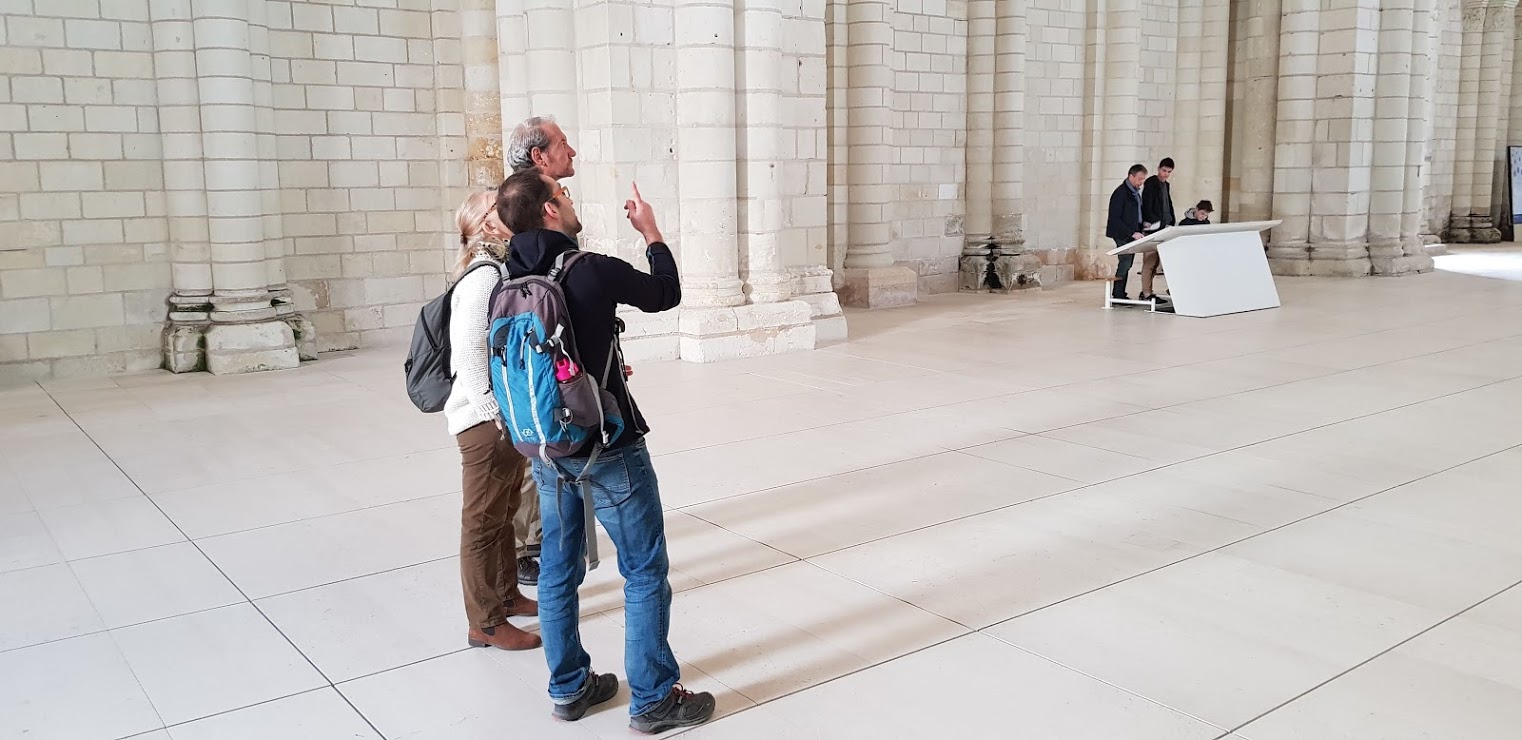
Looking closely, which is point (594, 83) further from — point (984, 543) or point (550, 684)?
point (550, 684)

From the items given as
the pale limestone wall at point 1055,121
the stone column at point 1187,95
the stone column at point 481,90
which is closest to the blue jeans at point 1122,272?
the pale limestone wall at point 1055,121

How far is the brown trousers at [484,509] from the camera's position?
3492 millimetres

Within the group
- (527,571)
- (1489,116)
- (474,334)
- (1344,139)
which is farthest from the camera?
(1489,116)

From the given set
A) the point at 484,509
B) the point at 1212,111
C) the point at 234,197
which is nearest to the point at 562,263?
the point at 484,509

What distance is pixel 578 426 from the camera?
283 centimetres

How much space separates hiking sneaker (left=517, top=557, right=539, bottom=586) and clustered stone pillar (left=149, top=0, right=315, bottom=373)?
5484 mm

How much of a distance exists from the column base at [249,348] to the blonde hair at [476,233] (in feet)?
20.4

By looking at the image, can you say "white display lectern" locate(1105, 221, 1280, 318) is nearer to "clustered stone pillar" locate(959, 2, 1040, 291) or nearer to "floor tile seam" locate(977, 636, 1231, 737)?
"clustered stone pillar" locate(959, 2, 1040, 291)

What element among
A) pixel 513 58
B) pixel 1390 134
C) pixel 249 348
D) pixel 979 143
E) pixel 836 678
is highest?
pixel 513 58

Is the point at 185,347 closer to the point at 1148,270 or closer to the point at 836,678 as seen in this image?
the point at 836,678

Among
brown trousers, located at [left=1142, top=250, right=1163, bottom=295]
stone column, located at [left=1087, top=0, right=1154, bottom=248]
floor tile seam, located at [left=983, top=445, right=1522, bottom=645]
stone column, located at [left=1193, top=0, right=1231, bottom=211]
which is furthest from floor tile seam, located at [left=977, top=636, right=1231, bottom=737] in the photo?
stone column, located at [left=1193, top=0, right=1231, bottom=211]

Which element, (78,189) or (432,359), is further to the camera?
(78,189)

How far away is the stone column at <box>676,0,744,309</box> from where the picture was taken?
9.11 m

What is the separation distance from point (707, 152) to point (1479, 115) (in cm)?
1911
